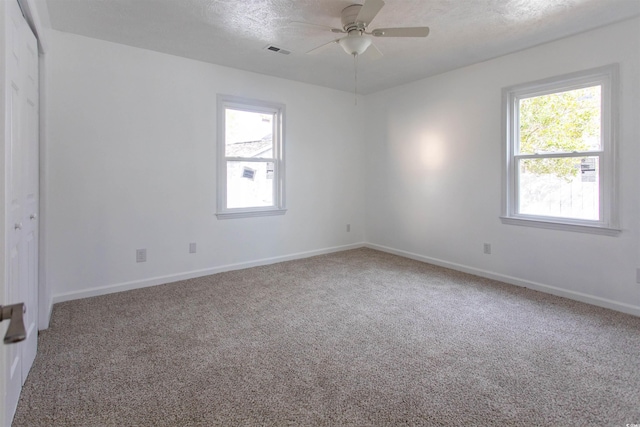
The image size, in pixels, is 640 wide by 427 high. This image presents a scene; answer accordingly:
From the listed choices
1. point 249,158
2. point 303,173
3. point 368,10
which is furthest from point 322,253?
point 368,10

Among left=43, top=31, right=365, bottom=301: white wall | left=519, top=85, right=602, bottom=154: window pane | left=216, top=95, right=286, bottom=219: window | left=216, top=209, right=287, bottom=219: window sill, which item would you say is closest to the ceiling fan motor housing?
left=43, top=31, right=365, bottom=301: white wall

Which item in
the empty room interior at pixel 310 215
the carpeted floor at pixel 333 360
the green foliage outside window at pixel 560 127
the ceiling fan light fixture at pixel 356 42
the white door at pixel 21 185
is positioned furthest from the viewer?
the green foliage outside window at pixel 560 127

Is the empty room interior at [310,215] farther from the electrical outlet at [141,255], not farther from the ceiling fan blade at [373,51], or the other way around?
the ceiling fan blade at [373,51]

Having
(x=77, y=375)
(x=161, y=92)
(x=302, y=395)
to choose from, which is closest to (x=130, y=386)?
(x=77, y=375)

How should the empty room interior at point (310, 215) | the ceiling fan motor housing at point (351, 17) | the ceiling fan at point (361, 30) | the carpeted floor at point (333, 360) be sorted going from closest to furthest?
the carpeted floor at point (333, 360), the empty room interior at point (310, 215), the ceiling fan at point (361, 30), the ceiling fan motor housing at point (351, 17)

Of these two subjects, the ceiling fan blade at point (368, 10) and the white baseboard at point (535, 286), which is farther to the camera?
the white baseboard at point (535, 286)

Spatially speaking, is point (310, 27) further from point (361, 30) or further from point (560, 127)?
point (560, 127)

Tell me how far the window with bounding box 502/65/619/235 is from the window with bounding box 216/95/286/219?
284cm

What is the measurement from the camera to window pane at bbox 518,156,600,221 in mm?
3217

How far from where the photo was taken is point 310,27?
10.0ft

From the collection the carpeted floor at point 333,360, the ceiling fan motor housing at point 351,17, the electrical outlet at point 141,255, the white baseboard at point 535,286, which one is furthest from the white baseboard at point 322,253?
the ceiling fan motor housing at point 351,17

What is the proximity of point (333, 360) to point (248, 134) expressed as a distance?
319cm

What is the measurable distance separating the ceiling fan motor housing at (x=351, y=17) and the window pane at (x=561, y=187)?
2.36m

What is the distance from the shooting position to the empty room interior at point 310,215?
6.12 ft
